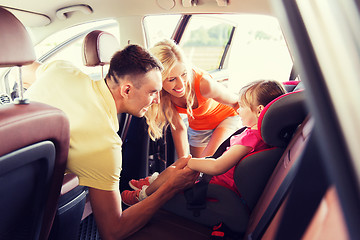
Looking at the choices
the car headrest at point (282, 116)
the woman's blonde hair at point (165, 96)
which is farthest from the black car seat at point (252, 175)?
the woman's blonde hair at point (165, 96)

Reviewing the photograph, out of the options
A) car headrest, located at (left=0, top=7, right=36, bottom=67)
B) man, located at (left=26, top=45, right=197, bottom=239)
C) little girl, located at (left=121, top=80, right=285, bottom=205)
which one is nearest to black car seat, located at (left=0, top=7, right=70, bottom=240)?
car headrest, located at (left=0, top=7, right=36, bottom=67)

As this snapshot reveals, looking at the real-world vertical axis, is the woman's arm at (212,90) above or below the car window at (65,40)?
below

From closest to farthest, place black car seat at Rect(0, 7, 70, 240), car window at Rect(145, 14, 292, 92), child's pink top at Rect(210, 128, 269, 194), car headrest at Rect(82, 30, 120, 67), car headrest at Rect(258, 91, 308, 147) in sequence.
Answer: black car seat at Rect(0, 7, 70, 240) → car headrest at Rect(258, 91, 308, 147) → child's pink top at Rect(210, 128, 269, 194) → car headrest at Rect(82, 30, 120, 67) → car window at Rect(145, 14, 292, 92)

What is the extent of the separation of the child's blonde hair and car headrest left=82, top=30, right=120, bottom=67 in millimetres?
1173

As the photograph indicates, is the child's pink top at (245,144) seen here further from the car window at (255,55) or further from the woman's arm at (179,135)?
the car window at (255,55)

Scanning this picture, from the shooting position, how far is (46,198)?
126cm

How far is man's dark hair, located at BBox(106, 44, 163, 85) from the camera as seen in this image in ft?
5.62

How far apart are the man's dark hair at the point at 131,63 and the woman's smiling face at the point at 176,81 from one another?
0.46 metres

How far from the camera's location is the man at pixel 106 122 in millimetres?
1394

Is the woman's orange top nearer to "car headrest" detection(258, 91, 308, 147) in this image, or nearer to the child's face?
the child's face

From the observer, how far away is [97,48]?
2.35m

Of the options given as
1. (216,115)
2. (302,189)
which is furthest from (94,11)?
(302,189)

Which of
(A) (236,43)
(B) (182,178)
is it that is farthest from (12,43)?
(A) (236,43)

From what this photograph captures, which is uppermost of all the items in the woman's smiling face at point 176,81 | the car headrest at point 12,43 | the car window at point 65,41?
the car window at point 65,41
